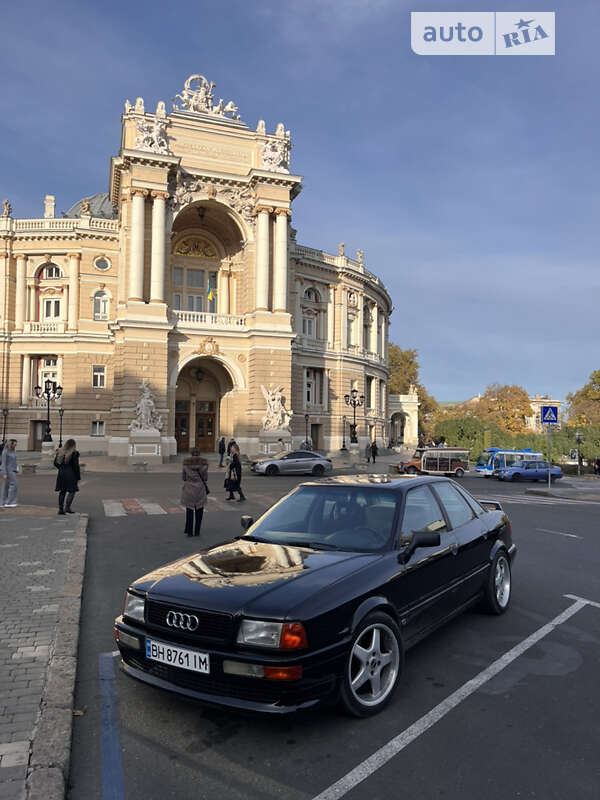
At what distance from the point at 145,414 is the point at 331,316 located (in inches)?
775

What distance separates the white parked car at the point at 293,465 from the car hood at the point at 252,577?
24.1 metres

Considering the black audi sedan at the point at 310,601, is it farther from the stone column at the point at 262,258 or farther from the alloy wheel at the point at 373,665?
the stone column at the point at 262,258

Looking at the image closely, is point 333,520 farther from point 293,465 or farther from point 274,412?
point 274,412

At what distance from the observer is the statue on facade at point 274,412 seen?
36.1 metres

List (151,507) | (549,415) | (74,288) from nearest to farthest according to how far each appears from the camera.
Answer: (151,507) < (549,415) < (74,288)

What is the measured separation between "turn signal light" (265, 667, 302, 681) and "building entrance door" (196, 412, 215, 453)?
37642 millimetres

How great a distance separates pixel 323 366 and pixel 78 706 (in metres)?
42.8

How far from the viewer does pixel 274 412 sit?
3616 centimetres

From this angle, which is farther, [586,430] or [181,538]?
[586,430]

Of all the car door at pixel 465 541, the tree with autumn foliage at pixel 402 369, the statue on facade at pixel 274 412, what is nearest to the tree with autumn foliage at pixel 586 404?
the tree with autumn foliage at pixel 402 369

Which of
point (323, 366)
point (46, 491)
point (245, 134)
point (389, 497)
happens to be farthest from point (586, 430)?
point (389, 497)

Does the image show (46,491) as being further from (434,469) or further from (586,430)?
(586,430)

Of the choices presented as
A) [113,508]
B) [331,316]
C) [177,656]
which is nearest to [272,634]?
[177,656]

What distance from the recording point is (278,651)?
3.25 m
